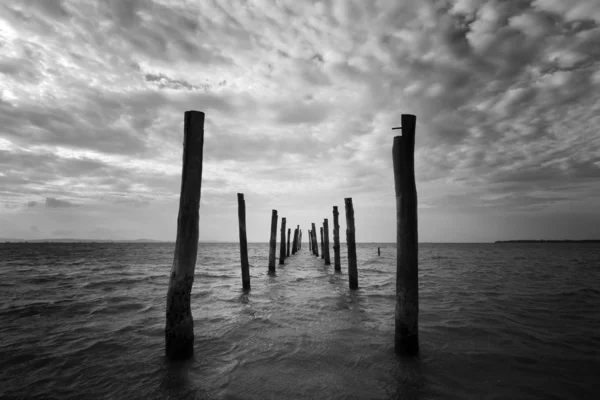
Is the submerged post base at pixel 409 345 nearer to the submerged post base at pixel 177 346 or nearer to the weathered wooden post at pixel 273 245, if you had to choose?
the submerged post base at pixel 177 346

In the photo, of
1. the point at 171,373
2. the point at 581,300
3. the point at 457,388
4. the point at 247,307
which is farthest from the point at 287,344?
the point at 581,300

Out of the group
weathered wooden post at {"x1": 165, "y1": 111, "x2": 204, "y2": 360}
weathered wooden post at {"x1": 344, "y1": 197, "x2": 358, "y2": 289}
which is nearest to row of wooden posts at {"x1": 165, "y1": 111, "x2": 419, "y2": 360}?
weathered wooden post at {"x1": 165, "y1": 111, "x2": 204, "y2": 360}

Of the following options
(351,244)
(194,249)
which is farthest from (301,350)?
(351,244)

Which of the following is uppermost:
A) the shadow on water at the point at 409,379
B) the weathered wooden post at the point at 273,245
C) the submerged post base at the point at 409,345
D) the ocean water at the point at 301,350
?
the weathered wooden post at the point at 273,245

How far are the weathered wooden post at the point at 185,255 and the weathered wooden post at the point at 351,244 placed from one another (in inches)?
281

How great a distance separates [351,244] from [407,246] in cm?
639

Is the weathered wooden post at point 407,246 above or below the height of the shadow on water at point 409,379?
above

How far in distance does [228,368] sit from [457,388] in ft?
9.44

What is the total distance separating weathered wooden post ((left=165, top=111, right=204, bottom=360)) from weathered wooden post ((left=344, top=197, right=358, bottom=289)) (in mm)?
7137

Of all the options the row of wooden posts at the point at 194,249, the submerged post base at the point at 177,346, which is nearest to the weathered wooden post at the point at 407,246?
the row of wooden posts at the point at 194,249

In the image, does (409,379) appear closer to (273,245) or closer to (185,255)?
(185,255)

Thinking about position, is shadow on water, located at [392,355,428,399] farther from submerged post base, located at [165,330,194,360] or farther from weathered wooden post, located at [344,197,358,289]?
weathered wooden post, located at [344,197,358,289]

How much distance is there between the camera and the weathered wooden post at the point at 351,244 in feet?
35.3

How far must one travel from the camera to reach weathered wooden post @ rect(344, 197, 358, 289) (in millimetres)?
10750
